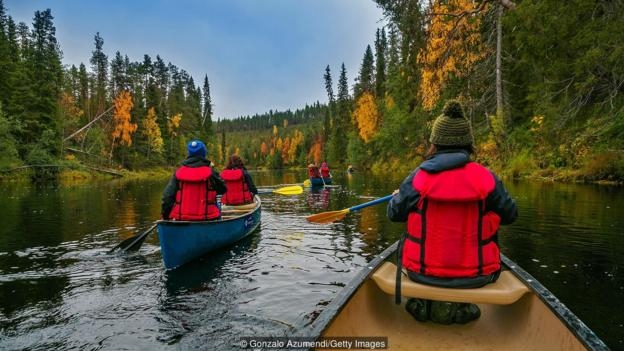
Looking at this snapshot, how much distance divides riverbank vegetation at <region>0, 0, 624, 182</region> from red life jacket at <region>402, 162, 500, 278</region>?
9.28 metres

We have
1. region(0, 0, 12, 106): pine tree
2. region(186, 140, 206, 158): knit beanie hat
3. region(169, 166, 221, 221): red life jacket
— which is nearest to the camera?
region(169, 166, 221, 221): red life jacket

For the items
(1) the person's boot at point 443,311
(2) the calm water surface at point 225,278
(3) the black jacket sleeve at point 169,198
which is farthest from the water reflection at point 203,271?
(1) the person's boot at point 443,311

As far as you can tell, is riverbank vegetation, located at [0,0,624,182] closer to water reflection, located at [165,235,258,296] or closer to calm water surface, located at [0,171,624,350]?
calm water surface, located at [0,171,624,350]

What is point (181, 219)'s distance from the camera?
7254 millimetres

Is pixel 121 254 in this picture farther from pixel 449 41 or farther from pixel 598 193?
pixel 598 193

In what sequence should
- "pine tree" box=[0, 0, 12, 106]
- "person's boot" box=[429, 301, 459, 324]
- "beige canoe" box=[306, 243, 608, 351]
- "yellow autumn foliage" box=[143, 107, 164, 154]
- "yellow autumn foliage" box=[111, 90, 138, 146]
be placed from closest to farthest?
1. "beige canoe" box=[306, 243, 608, 351]
2. "person's boot" box=[429, 301, 459, 324]
3. "pine tree" box=[0, 0, 12, 106]
4. "yellow autumn foliage" box=[111, 90, 138, 146]
5. "yellow autumn foliage" box=[143, 107, 164, 154]

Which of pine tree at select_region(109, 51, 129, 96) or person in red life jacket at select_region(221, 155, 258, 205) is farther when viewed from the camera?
pine tree at select_region(109, 51, 129, 96)

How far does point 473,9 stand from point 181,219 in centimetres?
1243

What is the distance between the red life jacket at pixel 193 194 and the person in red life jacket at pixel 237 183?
330 cm

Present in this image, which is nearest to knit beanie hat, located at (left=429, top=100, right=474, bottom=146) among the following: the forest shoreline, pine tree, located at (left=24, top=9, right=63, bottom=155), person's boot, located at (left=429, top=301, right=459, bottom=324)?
person's boot, located at (left=429, top=301, right=459, bottom=324)

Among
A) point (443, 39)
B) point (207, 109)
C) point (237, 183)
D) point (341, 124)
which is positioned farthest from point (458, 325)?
point (207, 109)

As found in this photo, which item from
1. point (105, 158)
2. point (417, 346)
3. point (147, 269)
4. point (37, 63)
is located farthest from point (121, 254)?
point (105, 158)

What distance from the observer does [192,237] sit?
22.8ft

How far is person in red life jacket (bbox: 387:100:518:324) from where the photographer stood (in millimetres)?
3133
